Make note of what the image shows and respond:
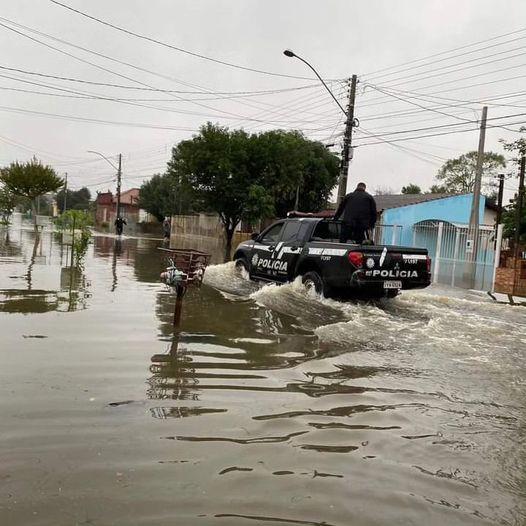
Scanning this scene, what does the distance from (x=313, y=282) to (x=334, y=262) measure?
708mm

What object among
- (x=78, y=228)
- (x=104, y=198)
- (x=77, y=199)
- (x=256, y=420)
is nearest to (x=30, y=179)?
(x=78, y=228)

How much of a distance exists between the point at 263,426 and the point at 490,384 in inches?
101

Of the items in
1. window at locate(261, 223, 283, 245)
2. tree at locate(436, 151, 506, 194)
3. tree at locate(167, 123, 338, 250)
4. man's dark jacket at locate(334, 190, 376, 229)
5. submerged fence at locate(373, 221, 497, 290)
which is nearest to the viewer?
man's dark jacket at locate(334, 190, 376, 229)

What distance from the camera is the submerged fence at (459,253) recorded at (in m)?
17.3

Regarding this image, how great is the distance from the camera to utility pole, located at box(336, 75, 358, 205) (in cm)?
2020

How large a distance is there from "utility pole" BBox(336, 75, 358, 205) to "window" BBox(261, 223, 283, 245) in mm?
8876

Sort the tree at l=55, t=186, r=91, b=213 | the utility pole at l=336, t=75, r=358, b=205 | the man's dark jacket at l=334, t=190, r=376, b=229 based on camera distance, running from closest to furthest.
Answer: the man's dark jacket at l=334, t=190, r=376, b=229 → the utility pole at l=336, t=75, r=358, b=205 → the tree at l=55, t=186, r=91, b=213

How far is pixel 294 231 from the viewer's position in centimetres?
1068

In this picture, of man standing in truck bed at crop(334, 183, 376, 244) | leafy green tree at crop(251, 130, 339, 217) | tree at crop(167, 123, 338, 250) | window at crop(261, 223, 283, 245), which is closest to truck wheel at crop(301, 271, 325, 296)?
man standing in truck bed at crop(334, 183, 376, 244)

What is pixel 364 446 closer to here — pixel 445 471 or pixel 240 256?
pixel 445 471

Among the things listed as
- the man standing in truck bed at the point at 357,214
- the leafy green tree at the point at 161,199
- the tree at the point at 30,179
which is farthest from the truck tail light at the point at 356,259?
the leafy green tree at the point at 161,199

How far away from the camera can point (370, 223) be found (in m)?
10.2

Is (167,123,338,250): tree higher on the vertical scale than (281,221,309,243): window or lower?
higher

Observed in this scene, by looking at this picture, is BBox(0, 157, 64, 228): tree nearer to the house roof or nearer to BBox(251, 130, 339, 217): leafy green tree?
BBox(251, 130, 339, 217): leafy green tree
